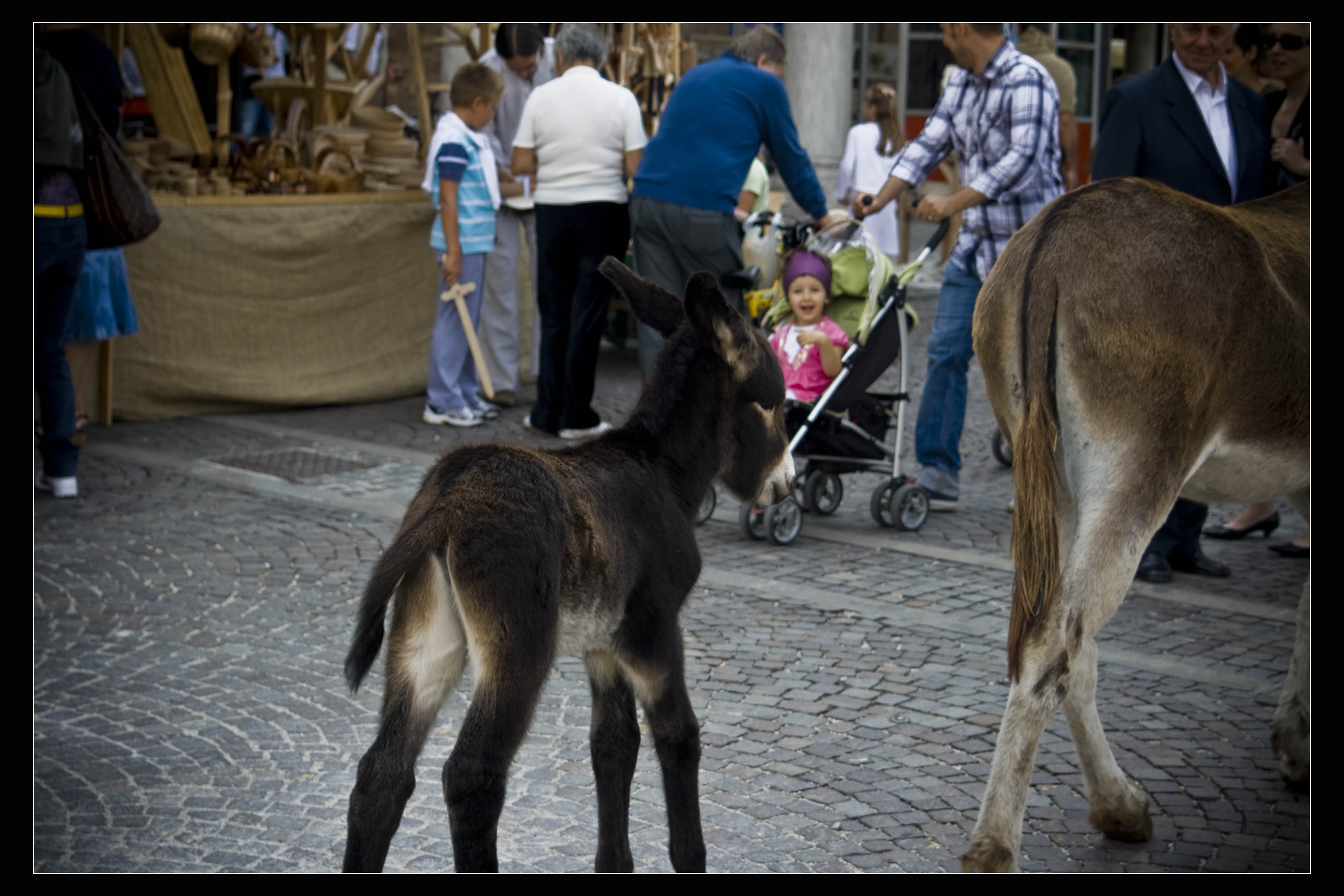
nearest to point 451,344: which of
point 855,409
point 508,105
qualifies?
point 508,105

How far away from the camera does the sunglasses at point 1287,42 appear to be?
654 cm

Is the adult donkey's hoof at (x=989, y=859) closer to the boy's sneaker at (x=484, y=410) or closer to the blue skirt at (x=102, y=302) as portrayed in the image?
the blue skirt at (x=102, y=302)

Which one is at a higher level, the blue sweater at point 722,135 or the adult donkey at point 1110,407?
the blue sweater at point 722,135

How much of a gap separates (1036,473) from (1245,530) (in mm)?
4209

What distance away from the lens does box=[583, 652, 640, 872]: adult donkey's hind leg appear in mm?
3584

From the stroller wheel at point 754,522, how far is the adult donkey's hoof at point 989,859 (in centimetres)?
353

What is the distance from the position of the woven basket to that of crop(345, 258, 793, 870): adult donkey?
889cm

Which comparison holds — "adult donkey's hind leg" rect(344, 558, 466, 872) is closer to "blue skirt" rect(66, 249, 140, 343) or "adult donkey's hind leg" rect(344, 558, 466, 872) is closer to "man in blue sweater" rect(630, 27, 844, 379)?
"man in blue sweater" rect(630, 27, 844, 379)

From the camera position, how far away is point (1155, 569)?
263 inches

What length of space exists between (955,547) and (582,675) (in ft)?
8.66

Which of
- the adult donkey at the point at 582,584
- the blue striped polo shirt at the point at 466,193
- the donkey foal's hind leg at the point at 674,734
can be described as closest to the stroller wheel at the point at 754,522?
the adult donkey at the point at 582,584

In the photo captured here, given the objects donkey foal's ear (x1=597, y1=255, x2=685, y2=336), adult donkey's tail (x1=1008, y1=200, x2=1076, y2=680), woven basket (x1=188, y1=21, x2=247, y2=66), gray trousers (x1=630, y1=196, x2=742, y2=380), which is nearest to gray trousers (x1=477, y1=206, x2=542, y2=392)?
gray trousers (x1=630, y1=196, x2=742, y2=380)

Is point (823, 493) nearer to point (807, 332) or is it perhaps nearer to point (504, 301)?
point (807, 332)

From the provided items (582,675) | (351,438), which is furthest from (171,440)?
(582,675)
